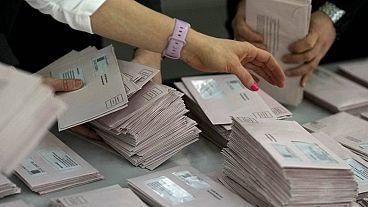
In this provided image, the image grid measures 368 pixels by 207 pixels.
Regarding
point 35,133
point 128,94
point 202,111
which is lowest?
point 202,111

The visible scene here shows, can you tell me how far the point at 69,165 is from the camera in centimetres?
184

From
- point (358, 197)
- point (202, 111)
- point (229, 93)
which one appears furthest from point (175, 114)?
point (358, 197)

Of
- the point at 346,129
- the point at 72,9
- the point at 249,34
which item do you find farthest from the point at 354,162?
the point at 72,9

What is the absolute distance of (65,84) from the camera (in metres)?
1.99

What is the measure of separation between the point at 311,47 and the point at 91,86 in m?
0.76

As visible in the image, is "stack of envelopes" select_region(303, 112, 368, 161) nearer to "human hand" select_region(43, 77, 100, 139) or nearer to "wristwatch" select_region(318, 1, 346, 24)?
"wristwatch" select_region(318, 1, 346, 24)

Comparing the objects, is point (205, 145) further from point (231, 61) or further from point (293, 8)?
point (293, 8)

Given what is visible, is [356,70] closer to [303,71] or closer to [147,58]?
[303,71]

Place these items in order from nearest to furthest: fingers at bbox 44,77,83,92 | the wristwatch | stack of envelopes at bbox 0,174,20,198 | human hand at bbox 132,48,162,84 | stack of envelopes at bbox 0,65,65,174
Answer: stack of envelopes at bbox 0,65,65,174
stack of envelopes at bbox 0,174,20,198
fingers at bbox 44,77,83,92
human hand at bbox 132,48,162,84
the wristwatch

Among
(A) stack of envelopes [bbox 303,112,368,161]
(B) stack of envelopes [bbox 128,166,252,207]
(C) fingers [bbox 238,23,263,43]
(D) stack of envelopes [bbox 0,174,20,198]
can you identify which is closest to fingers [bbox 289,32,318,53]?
(C) fingers [bbox 238,23,263,43]

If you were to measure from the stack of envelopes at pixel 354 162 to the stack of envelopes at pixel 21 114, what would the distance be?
0.84m

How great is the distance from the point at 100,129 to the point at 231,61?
0.42m

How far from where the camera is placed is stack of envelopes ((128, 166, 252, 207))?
1685mm

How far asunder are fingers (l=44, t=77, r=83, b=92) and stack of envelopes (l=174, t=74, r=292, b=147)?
Result: 326 millimetres
